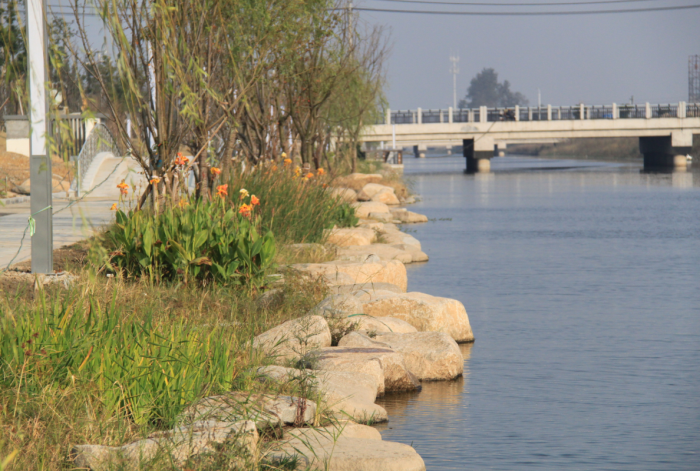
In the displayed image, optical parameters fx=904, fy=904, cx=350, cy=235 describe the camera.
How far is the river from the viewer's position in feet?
20.4

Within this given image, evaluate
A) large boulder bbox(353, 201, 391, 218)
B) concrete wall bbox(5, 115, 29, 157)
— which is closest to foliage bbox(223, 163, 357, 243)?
large boulder bbox(353, 201, 391, 218)

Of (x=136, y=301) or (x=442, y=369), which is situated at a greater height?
(x=136, y=301)

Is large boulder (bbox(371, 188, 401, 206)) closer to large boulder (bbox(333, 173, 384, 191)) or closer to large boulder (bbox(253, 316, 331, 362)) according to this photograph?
large boulder (bbox(333, 173, 384, 191))

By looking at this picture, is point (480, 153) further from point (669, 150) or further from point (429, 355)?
point (429, 355)

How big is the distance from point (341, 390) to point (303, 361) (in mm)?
647

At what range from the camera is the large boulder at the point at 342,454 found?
16.6 feet

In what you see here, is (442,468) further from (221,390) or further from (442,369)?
(442,369)

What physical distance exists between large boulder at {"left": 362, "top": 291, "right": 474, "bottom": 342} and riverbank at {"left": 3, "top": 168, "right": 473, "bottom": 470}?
0.01 meters

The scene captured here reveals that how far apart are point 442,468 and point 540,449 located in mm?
791

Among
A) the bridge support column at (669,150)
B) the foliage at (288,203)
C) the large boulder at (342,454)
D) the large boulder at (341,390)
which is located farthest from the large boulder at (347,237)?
the bridge support column at (669,150)

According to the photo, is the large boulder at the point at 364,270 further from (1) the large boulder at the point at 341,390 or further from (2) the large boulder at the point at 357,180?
(2) the large boulder at the point at 357,180

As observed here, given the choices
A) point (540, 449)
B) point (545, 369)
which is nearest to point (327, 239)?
point (545, 369)

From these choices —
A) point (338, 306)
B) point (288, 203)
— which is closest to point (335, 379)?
point (338, 306)

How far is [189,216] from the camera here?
9.33 m
